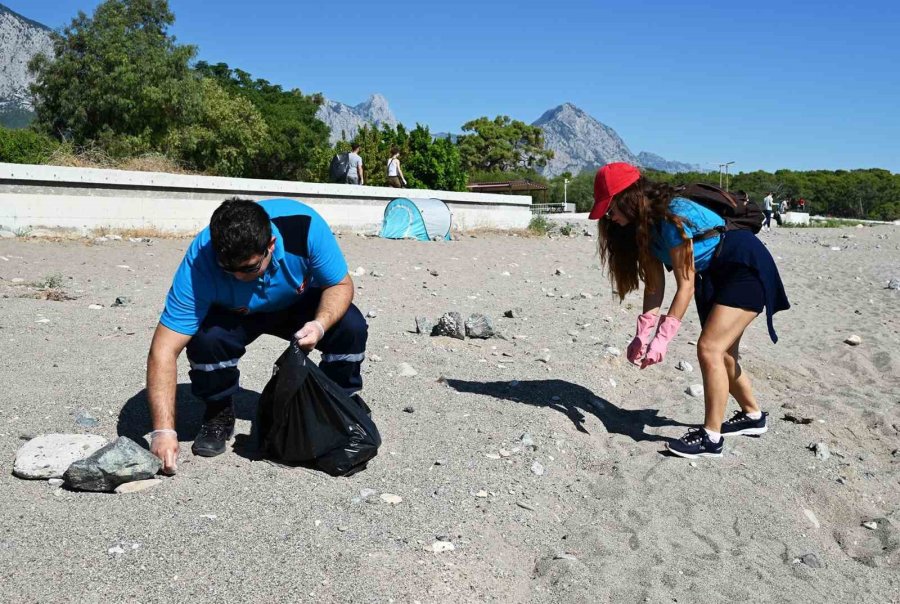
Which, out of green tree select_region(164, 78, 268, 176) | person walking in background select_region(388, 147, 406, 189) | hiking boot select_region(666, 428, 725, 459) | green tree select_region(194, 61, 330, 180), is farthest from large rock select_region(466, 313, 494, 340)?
green tree select_region(194, 61, 330, 180)

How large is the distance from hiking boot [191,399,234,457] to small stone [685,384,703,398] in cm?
316

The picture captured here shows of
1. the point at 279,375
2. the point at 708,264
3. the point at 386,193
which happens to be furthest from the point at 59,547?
the point at 386,193

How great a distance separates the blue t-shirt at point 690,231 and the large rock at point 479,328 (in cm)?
229

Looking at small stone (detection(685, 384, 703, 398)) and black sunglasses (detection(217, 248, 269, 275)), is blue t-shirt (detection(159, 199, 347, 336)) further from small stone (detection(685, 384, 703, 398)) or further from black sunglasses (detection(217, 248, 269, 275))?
small stone (detection(685, 384, 703, 398))

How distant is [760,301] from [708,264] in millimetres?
321

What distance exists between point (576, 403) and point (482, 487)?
4.90ft

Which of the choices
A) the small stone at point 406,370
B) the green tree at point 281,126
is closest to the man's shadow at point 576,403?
the small stone at point 406,370

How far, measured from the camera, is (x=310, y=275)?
143 inches

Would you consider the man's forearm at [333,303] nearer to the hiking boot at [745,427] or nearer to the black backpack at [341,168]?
the hiking boot at [745,427]

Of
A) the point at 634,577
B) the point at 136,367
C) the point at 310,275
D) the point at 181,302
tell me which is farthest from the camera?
the point at 136,367

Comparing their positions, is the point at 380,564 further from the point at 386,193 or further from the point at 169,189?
the point at 386,193

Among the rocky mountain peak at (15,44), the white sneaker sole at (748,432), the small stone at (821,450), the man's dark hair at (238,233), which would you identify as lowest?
the small stone at (821,450)

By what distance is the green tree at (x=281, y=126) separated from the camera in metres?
35.0

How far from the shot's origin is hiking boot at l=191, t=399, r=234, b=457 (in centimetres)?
359
